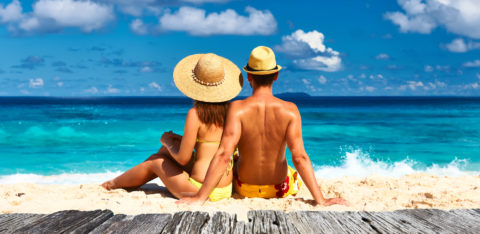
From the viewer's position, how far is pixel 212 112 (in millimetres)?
3686

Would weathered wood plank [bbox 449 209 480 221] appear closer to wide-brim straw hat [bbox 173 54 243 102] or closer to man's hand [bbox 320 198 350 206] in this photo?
man's hand [bbox 320 198 350 206]

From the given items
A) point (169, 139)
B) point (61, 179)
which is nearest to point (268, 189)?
point (169, 139)

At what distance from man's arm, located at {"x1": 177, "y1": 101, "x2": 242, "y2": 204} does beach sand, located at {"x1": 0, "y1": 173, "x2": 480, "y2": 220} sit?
0.47 feet

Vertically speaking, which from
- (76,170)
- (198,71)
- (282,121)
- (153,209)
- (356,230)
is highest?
(198,71)

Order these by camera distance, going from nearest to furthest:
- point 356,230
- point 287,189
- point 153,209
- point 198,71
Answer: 1. point 356,230
2. point 153,209
3. point 198,71
4. point 287,189

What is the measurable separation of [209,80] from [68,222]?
1800 mm

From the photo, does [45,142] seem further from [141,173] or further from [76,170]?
[141,173]

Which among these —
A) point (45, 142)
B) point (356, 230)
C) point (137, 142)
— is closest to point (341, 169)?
point (356, 230)

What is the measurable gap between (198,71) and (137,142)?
41.0 ft

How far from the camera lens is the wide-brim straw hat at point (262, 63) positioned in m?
3.49

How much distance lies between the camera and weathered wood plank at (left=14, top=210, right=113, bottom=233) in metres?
2.19

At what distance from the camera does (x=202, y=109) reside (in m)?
3.65

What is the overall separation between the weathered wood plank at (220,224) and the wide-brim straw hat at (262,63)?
4.87ft

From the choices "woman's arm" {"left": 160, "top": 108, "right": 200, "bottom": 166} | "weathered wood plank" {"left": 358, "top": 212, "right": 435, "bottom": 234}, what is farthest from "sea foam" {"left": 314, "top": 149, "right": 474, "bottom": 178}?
"weathered wood plank" {"left": 358, "top": 212, "right": 435, "bottom": 234}
